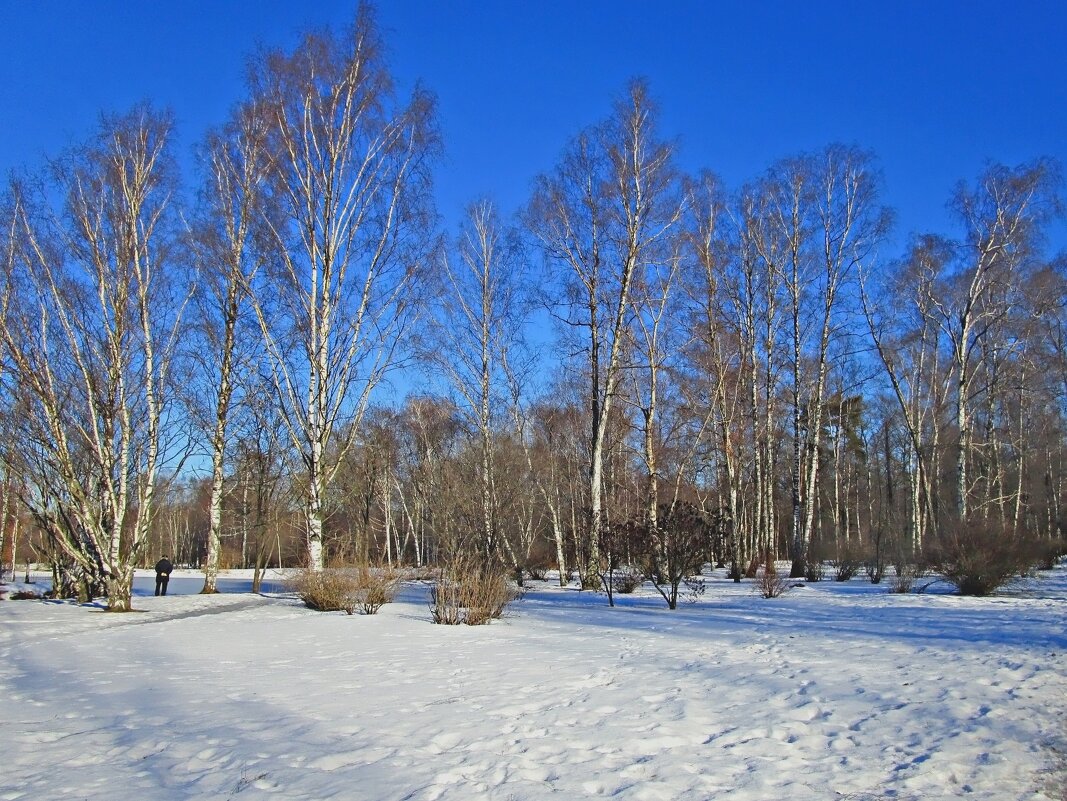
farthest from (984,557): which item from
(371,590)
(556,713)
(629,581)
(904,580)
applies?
(371,590)

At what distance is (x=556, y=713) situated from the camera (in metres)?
4.98

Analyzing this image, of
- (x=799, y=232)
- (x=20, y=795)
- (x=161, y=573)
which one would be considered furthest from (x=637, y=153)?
(x=161, y=573)

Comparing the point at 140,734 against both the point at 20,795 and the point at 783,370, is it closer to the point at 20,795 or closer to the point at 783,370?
the point at 20,795

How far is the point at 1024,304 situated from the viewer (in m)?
20.2

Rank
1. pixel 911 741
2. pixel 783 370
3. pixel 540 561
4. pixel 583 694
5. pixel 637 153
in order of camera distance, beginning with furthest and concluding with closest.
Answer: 1. pixel 540 561
2. pixel 783 370
3. pixel 637 153
4. pixel 583 694
5. pixel 911 741

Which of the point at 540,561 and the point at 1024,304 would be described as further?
the point at 540,561

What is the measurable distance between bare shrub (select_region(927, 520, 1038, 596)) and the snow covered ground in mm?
2963

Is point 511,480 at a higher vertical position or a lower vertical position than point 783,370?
lower

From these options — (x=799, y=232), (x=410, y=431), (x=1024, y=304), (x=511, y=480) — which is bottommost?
(x=511, y=480)

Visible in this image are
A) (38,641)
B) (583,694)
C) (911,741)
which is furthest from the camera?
(38,641)

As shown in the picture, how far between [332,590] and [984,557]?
39.2ft

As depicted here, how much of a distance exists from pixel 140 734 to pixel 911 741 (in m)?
4.92

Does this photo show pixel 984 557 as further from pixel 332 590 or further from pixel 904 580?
pixel 332 590

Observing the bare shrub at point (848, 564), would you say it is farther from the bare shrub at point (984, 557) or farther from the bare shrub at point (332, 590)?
the bare shrub at point (332, 590)
